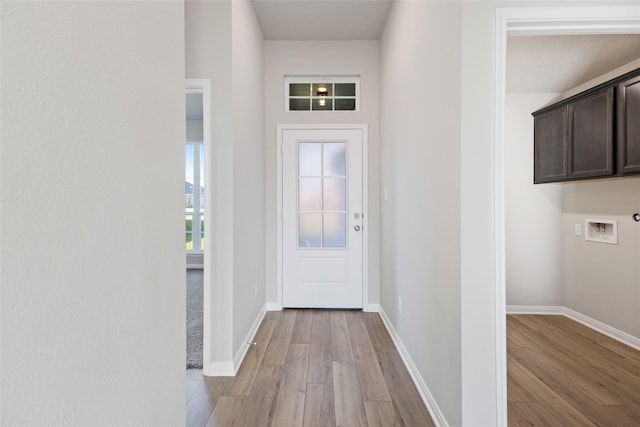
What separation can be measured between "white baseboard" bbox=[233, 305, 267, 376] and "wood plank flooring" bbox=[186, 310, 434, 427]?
0.15 ft

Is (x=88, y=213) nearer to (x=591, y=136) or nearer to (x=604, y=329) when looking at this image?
(x=591, y=136)

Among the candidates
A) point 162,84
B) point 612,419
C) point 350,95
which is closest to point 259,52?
point 350,95

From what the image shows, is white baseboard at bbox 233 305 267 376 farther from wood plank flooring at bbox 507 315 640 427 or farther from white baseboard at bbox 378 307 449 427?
wood plank flooring at bbox 507 315 640 427

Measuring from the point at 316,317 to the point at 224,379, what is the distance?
1385 millimetres

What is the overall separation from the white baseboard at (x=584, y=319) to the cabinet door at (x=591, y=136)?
146 centimetres

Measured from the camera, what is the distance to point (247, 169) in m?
2.83

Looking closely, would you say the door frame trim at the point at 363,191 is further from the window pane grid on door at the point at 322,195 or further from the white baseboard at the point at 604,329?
the white baseboard at the point at 604,329

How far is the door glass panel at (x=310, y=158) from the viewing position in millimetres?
3736

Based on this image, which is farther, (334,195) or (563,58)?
(334,195)

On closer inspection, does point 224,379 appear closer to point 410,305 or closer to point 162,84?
point 410,305

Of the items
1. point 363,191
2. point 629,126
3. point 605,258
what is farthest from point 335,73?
point 605,258

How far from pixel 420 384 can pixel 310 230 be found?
6.81ft

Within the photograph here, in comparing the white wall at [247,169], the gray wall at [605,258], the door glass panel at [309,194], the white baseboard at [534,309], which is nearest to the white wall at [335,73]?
the white wall at [247,169]

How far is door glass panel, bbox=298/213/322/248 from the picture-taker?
3.76 m
